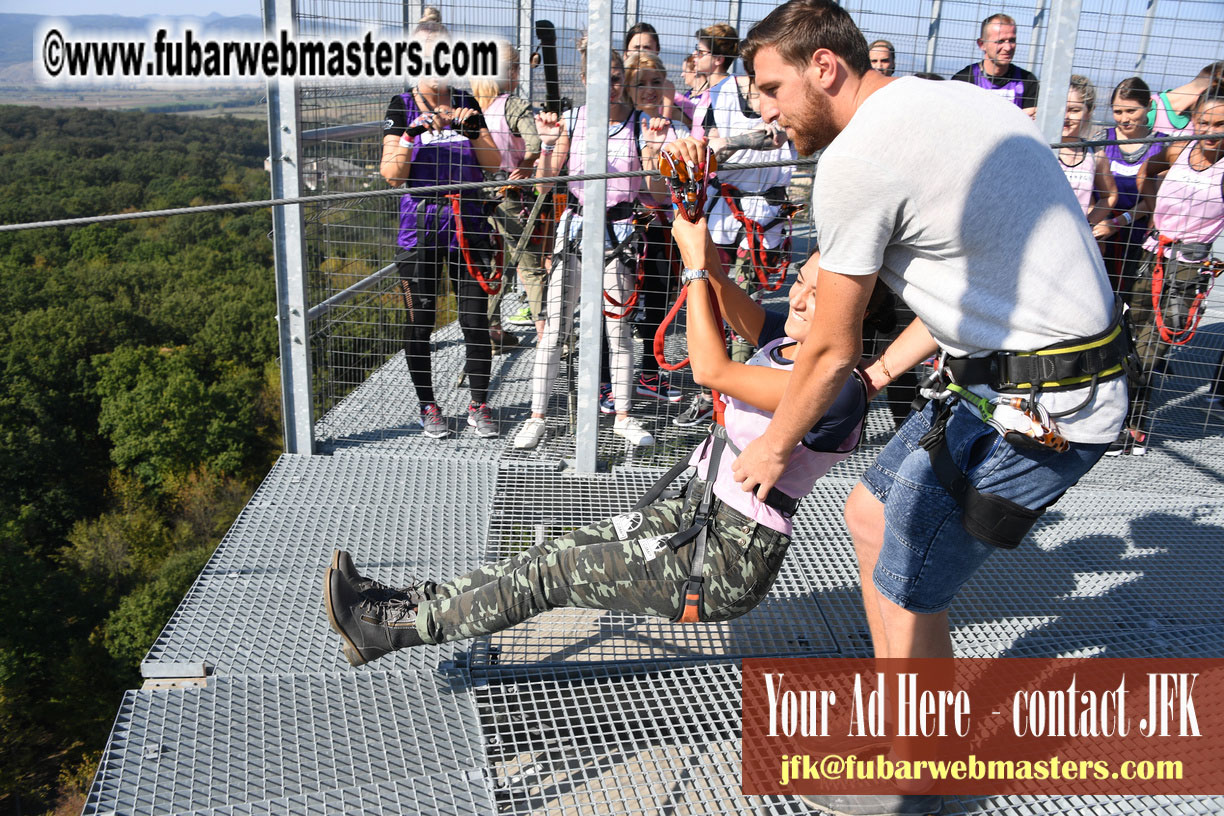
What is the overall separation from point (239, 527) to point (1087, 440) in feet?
9.50

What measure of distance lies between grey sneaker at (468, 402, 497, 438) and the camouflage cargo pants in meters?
2.02

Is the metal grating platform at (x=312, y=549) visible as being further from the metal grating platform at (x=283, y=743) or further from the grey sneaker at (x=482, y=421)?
the grey sneaker at (x=482, y=421)

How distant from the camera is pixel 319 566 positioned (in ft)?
10.5

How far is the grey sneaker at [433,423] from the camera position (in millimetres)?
4312

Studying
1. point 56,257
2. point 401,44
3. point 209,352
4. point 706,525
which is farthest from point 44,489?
point 706,525

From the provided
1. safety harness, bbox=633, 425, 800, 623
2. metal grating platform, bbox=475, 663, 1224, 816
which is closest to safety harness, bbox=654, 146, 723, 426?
safety harness, bbox=633, 425, 800, 623

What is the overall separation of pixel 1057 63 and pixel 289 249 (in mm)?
3230

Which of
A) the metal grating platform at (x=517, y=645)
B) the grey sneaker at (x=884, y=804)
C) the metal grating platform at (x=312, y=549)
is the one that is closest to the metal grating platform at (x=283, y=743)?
the metal grating platform at (x=517, y=645)

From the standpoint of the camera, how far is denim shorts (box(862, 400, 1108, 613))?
6.02 ft

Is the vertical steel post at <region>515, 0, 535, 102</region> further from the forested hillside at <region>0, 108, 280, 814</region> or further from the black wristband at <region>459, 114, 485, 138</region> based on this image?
the forested hillside at <region>0, 108, 280, 814</region>

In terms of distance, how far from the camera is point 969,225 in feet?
5.42

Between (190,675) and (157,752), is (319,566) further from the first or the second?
(157,752)

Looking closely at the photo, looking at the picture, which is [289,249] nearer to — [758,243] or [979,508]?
[758,243]

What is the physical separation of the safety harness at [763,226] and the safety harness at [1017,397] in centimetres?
271
